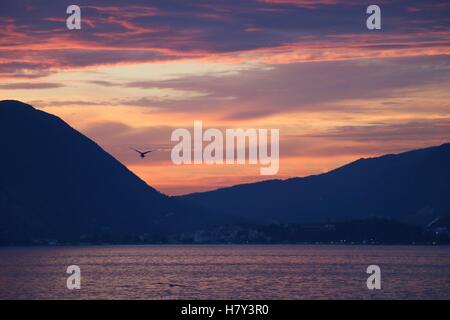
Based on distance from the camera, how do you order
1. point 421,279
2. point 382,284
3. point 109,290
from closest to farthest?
point 109,290 → point 382,284 → point 421,279

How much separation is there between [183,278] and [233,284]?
22.3m

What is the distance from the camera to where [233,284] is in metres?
→ 142
